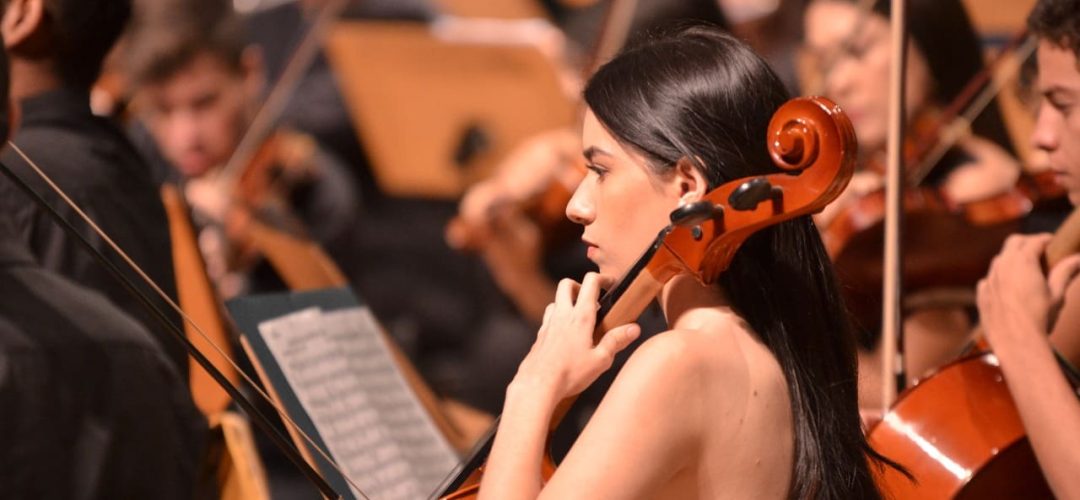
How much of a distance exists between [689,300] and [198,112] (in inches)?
92.2

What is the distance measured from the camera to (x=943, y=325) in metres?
2.39

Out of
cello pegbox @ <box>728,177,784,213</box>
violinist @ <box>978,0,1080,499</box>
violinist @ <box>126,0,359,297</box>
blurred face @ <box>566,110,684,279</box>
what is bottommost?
violinist @ <box>126,0,359,297</box>

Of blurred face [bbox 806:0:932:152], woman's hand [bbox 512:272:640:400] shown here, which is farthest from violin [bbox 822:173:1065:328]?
woman's hand [bbox 512:272:640:400]

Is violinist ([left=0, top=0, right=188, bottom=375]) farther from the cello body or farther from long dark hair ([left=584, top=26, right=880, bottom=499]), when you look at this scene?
the cello body

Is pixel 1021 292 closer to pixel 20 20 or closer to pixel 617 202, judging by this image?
pixel 617 202

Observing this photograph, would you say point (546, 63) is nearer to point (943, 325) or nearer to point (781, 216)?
point (943, 325)

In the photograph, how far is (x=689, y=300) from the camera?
1373 millimetres

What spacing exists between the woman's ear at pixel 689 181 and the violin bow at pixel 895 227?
0.56 m

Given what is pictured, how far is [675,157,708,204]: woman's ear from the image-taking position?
1.34 m

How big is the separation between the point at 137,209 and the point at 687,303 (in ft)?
2.73

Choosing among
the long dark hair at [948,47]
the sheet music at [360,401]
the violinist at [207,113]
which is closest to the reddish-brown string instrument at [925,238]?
the long dark hair at [948,47]

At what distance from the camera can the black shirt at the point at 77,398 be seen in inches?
49.4

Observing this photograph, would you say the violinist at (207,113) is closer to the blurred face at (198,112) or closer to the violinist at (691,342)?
the blurred face at (198,112)

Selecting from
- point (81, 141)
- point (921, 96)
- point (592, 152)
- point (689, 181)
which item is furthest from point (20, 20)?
point (921, 96)
